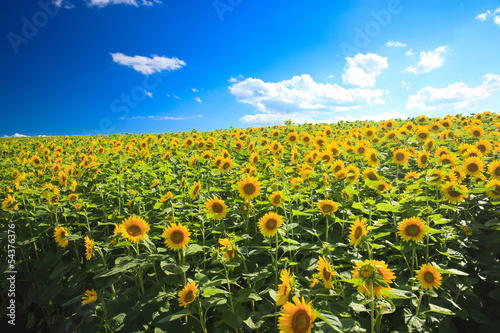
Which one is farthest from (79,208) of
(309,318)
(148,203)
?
(309,318)

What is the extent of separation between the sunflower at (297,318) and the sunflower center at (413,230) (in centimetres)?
161

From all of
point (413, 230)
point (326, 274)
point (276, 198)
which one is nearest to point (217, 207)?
point (276, 198)

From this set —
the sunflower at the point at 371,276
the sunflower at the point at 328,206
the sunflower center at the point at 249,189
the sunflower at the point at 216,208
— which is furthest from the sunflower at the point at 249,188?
the sunflower at the point at 371,276

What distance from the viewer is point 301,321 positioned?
1672mm

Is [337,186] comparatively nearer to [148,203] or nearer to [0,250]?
[148,203]

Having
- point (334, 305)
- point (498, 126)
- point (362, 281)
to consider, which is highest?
point (498, 126)

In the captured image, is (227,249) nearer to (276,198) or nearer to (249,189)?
(276,198)

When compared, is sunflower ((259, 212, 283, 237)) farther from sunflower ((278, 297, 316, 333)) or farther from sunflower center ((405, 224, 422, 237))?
sunflower center ((405, 224, 422, 237))

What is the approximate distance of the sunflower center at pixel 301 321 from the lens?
65.4 inches

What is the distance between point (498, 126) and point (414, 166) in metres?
4.19

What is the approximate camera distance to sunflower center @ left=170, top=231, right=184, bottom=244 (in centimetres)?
275

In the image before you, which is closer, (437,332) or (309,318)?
(309,318)

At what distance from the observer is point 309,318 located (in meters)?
1.65

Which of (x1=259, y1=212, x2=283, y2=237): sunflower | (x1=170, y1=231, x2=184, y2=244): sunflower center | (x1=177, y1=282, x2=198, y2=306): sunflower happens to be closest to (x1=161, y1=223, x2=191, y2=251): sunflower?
(x1=170, y1=231, x2=184, y2=244): sunflower center
